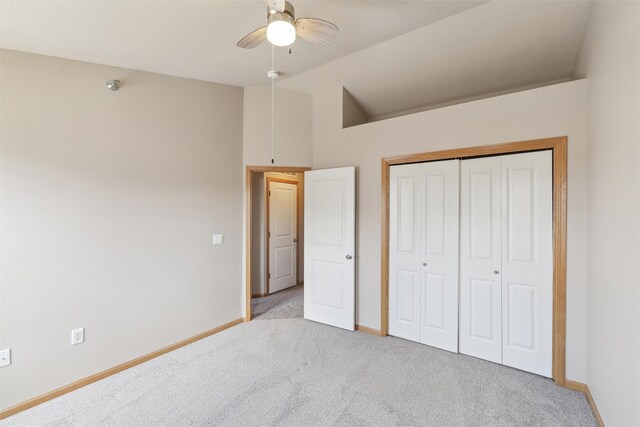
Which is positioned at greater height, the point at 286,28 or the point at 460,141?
the point at 286,28

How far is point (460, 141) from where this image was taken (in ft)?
9.08

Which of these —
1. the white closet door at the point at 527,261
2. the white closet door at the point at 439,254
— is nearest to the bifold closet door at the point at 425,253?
the white closet door at the point at 439,254

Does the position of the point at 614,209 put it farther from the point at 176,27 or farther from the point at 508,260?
the point at 176,27

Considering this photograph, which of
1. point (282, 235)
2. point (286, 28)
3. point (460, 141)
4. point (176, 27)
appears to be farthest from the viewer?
point (282, 235)

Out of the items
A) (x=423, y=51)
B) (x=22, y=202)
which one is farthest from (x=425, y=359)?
(x=22, y=202)

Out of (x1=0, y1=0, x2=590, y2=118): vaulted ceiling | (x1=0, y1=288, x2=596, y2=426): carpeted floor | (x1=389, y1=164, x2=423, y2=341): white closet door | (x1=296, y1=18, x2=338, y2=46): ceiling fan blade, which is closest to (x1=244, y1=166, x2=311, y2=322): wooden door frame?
(x1=0, y1=288, x2=596, y2=426): carpeted floor

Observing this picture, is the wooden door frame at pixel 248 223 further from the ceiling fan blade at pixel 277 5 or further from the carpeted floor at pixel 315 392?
the ceiling fan blade at pixel 277 5

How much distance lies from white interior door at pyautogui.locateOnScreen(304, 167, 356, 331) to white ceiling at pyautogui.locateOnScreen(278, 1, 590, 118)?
1.07m

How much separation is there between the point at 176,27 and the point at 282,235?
3.50 metres

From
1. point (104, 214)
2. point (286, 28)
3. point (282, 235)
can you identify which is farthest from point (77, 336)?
point (282, 235)

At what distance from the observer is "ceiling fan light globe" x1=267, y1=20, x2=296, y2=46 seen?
155 cm

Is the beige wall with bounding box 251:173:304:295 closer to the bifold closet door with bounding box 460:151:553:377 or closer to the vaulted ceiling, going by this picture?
the vaulted ceiling

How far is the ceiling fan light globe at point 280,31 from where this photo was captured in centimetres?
155

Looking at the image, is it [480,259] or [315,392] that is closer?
[315,392]
